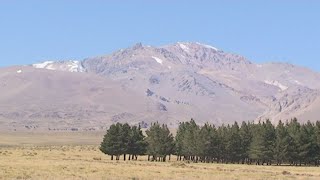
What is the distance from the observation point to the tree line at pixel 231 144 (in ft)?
456

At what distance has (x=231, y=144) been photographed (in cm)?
14738

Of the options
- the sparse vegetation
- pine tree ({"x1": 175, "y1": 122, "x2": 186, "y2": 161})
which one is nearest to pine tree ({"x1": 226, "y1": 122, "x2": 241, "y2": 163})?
pine tree ({"x1": 175, "y1": 122, "x2": 186, "y2": 161})

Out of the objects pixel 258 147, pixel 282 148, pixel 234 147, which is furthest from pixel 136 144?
pixel 282 148

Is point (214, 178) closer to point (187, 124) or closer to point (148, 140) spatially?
point (148, 140)

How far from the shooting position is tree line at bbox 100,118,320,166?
13900 centimetres

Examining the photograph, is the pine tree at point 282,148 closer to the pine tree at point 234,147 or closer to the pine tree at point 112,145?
the pine tree at point 234,147

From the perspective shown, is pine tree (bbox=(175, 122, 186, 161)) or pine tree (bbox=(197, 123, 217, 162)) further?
pine tree (bbox=(175, 122, 186, 161))

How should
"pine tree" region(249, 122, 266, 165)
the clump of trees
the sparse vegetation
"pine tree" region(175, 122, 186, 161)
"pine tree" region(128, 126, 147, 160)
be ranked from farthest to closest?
"pine tree" region(175, 122, 186, 161) → "pine tree" region(128, 126, 147, 160) → the clump of trees → "pine tree" region(249, 122, 266, 165) → the sparse vegetation

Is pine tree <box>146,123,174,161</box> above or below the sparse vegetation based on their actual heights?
above

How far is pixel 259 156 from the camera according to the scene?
138500 millimetres

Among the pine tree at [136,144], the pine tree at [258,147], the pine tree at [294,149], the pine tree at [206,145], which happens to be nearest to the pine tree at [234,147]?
the pine tree at [206,145]

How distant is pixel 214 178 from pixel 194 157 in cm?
8995

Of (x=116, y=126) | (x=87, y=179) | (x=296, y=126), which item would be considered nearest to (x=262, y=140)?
(x=296, y=126)

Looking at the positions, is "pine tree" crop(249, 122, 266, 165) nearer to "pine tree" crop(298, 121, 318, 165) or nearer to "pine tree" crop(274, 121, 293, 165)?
"pine tree" crop(274, 121, 293, 165)
